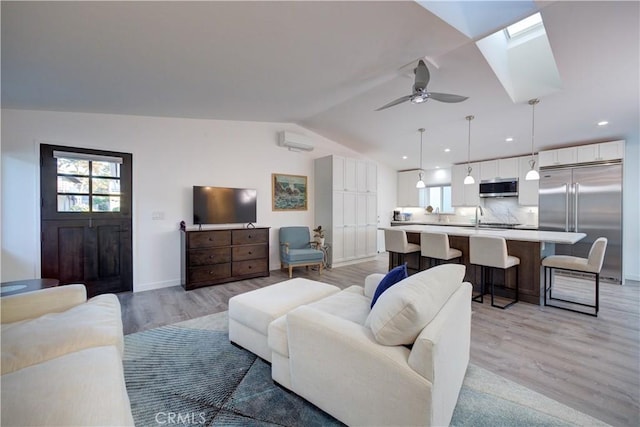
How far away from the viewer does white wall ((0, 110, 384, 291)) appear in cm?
314

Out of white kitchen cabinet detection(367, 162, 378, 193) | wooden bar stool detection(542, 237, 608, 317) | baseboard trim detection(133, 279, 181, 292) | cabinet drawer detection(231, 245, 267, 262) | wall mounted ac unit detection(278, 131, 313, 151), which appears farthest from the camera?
white kitchen cabinet detection(367, 162, 378, 193)

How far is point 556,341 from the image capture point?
2.45 meters

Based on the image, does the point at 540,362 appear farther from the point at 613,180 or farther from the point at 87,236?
the point at 87,236

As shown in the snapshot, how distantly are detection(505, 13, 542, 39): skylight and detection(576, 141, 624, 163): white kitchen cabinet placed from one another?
9.59ft

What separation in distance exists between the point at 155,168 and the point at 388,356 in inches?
168

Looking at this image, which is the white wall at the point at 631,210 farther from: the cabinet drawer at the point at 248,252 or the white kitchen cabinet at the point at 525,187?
the cabinet drawer at the point at 248,252

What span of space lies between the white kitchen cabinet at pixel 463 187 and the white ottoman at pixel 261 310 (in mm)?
5396

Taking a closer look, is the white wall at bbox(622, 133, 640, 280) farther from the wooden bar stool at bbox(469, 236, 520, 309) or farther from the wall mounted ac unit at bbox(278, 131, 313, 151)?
the wall mounted ac unit at bbox(278, 131, 313, 151)

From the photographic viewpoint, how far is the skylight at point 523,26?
9.83 feet

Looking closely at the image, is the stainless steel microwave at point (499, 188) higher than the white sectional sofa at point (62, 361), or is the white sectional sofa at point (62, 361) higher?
the stainless steel microwave at point (499, 188)

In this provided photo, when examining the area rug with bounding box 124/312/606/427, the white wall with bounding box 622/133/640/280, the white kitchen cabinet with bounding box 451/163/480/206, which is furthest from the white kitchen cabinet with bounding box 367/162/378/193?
the area rug with bounding box 124/312/606/427

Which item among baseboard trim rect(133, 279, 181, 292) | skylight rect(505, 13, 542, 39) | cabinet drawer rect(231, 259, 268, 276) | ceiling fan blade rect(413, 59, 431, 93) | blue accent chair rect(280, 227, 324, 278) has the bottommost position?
baseboard trim rect(133, 279, 181, 292)

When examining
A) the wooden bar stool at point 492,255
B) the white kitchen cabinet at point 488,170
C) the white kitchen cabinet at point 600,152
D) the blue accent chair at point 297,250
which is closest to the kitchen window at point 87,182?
the blue accent chair at point 297,250

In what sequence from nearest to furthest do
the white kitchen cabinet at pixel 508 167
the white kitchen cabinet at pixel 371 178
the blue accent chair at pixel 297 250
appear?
the blue accent chair at pixel 297 250 → the white kitchen cabinet at pixel 508 167 → the white kitchen cabinet at pixel 371 178
